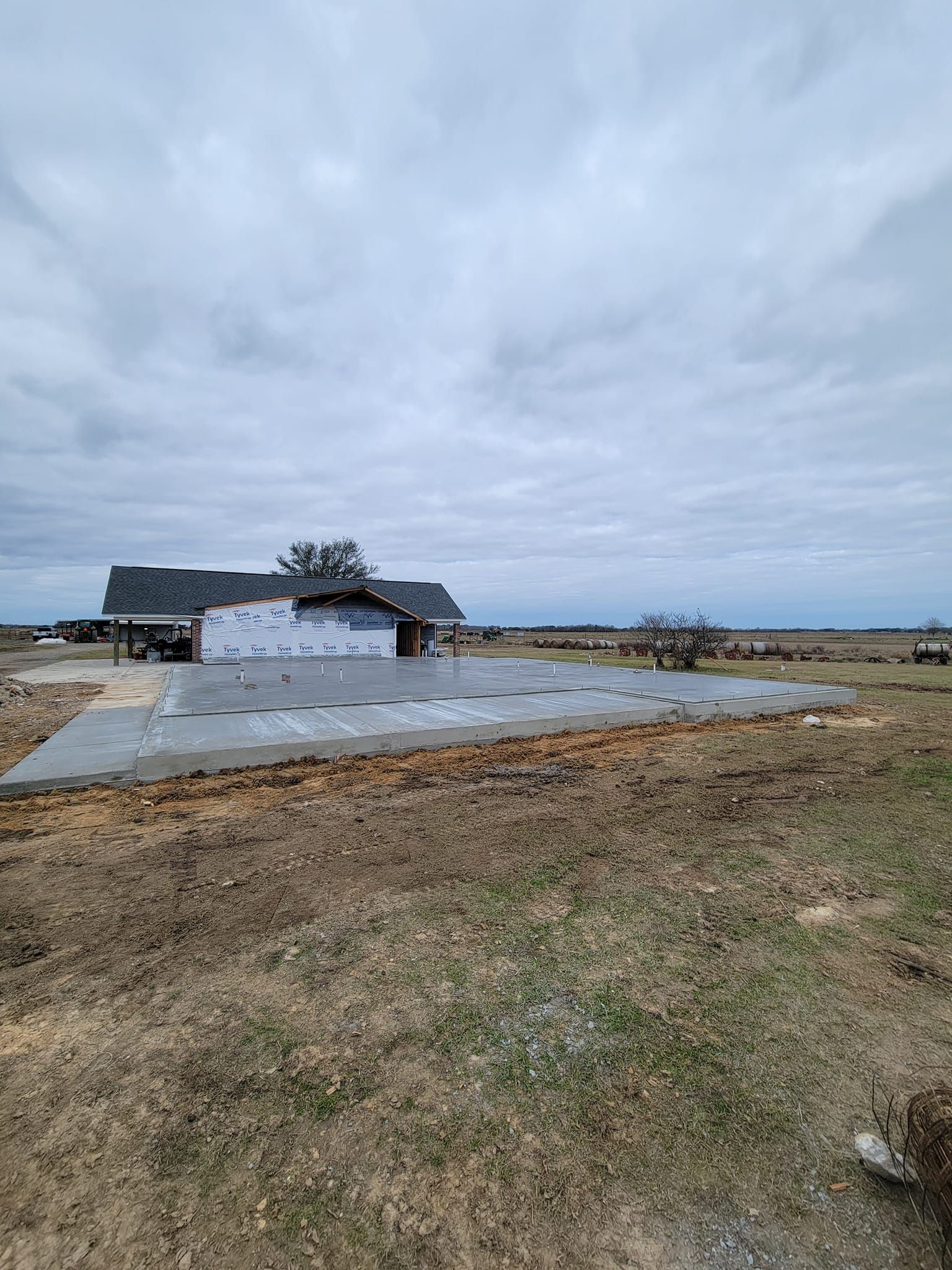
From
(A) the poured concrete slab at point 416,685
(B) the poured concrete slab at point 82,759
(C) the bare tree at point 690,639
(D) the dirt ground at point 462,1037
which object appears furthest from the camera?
(C) the bare tree at point 690,639

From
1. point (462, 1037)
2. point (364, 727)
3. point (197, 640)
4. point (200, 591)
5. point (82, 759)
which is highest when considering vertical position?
point (200, 591)

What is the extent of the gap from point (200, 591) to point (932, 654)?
34655 mm

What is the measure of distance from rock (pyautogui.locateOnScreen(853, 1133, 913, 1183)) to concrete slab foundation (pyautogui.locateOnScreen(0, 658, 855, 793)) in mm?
5864

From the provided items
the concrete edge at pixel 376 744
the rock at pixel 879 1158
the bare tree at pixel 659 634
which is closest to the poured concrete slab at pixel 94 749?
the concrete edge at pixel 376 744

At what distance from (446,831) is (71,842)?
293cm

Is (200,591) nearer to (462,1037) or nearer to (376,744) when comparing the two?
(376,744)

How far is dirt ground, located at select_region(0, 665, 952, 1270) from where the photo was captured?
1569 millimetres

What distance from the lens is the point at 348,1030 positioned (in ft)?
7.52

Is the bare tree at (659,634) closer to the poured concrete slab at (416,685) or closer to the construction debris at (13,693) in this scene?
the poured concrete slab at (416,685)

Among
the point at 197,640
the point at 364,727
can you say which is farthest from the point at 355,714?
the point at 197,640

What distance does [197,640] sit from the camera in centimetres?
2283

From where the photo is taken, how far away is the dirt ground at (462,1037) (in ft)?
5.15

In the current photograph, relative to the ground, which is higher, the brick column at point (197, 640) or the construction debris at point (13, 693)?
the brick column at point (197, 640)

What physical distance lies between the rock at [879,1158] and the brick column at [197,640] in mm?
24416
